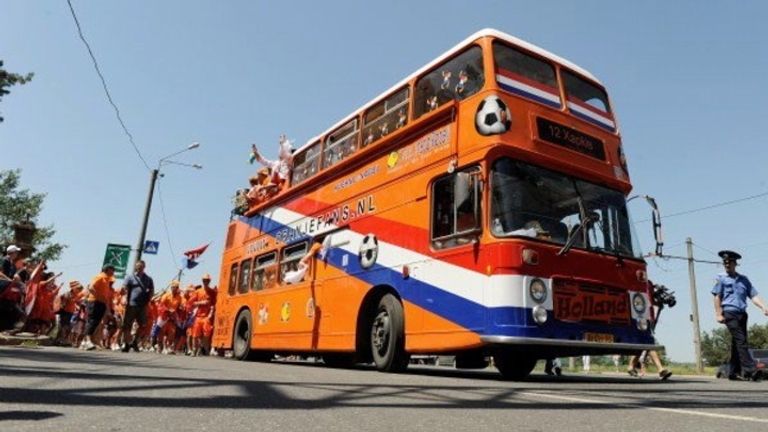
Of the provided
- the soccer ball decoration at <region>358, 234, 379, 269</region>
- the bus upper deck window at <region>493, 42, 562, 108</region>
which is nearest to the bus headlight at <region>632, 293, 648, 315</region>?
the bus upper deck window at <region>493, 42, 562, 108</region>

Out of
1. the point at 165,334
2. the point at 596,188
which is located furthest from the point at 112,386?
the point at 165,334

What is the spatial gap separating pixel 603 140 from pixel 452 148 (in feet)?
6.93

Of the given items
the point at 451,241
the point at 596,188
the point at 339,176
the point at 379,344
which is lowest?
the point at 379,344

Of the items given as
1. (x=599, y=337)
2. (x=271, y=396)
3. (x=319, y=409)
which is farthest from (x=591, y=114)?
(x=319, y=409)

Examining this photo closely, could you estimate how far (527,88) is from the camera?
742 centimetres

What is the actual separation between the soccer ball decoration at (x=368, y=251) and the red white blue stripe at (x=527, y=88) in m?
2.71

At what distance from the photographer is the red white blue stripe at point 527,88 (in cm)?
721

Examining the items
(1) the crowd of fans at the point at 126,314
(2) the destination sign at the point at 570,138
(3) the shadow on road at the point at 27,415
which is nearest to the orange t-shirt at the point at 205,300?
(1) the crowd of fans at the point at 126,314

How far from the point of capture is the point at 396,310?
300 inches

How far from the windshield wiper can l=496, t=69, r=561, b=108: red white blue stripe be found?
4.29 feet

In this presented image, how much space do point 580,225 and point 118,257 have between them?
14514 millimetres

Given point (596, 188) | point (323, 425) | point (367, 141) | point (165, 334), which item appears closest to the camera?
point (323, 425)

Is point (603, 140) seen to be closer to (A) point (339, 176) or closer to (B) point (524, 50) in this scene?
(B) point (524, 50)

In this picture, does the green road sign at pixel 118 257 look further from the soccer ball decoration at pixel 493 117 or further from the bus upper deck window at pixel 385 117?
the soccer ball decoration at pixel 493 117
